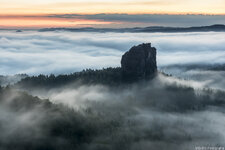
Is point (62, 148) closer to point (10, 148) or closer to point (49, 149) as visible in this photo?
point (49, 149)

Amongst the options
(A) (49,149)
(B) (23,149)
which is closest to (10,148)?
(B) (23,149)

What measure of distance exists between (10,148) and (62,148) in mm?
31423

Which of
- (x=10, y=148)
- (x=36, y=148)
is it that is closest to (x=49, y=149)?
(x=36, y=148)

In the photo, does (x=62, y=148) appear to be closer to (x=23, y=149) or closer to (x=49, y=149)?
(x=49, y=149)

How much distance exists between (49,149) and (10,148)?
2346 centimetres

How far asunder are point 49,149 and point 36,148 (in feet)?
26.0

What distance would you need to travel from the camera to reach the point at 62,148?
200 meters

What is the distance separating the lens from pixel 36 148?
198500mm

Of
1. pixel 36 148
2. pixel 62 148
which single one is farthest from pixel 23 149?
pixel 62 148

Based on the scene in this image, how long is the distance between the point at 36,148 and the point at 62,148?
52.2 feet

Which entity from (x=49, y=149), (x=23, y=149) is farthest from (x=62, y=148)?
(x=23, y=149)

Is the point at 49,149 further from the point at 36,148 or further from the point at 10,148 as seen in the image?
the point at 10,148

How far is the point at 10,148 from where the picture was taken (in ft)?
645

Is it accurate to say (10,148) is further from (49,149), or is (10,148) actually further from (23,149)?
(49,149)
